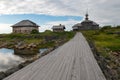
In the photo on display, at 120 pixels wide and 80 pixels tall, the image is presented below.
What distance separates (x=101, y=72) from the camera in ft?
62.6

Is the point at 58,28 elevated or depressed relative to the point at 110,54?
elevated

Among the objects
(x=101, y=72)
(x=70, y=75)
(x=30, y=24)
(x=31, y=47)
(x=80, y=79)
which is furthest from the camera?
(x=30, y=24)

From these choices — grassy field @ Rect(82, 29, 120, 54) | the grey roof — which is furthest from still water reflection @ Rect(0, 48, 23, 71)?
the grey roof

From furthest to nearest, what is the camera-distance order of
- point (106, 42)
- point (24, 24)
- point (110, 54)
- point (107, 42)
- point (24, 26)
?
1. point (24, 26)
2. point (24, 24)
3. point (106, 42)
4. point (107, 42)
5. point (110, 54)

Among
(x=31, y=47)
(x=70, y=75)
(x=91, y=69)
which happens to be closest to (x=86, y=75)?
(x=70, y=75)

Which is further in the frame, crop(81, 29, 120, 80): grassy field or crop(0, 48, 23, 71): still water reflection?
crop(0, 48, 23, 71): still water reflection

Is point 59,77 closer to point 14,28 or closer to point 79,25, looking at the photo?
point 14,28

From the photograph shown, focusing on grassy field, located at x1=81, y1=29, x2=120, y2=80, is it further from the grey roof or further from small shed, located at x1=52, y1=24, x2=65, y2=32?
small shed, located at x1=52, y1=24, x2=65, y2=32

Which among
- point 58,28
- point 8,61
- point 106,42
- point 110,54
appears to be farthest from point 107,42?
point 58,28

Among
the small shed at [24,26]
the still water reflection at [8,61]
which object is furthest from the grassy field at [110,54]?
the small shed at [24,26]

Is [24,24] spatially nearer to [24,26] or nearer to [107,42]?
[24,26]

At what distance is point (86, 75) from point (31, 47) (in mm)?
50107

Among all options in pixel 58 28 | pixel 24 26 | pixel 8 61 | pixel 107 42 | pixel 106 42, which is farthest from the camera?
pixel 58 28

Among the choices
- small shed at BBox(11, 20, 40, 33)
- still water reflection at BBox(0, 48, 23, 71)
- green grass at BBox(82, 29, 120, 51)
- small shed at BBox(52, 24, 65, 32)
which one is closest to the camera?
still water reflection at BBox(0, 48, 23, 71)
